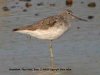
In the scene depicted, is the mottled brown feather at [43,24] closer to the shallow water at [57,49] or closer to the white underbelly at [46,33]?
the white underbelly at [46,33]

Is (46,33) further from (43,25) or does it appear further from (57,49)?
(57,49)

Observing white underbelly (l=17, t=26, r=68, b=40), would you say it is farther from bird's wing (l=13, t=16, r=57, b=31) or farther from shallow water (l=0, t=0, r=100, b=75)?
shallow water (l=0, t=0, r=100, b=75)

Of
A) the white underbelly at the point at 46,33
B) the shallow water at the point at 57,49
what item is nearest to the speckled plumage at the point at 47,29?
the white underbelly at the point at 46,33

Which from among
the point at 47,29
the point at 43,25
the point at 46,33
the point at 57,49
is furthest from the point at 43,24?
the point at 57,49

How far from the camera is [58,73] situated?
36.9 ft

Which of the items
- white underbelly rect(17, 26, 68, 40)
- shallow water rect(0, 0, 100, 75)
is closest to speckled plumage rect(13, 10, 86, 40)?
white underbelly rect(17, 26, 68, 40)

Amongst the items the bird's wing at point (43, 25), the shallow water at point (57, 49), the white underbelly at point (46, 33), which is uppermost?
the bird's wing at point (43, 25)

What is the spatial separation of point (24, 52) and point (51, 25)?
1090mm

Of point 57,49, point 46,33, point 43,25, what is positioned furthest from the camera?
point 57,49

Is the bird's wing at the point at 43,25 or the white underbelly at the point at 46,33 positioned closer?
the white underbelly at the point at 46,33

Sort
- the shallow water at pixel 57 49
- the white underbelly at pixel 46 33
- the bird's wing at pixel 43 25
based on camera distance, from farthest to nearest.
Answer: the bird's wing at pixel 43 25
the white underbelly at pixel 46 33
the shallow water at pixel 57 49

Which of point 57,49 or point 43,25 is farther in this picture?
point 57,49

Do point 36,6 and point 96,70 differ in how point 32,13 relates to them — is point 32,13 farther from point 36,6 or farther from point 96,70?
point 96,70

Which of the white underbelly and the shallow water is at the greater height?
the white underbelly
